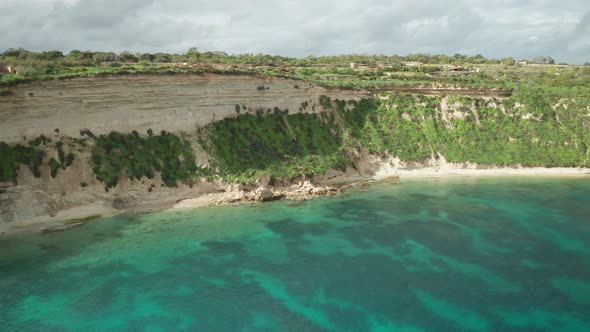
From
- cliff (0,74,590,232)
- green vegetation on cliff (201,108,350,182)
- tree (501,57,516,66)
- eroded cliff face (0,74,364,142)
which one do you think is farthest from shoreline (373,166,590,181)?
tree (501,57,516,66)

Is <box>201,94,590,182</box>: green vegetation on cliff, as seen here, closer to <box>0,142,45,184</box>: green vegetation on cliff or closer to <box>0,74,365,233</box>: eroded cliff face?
<box>0,74,365,233</box>: eroded cliff face

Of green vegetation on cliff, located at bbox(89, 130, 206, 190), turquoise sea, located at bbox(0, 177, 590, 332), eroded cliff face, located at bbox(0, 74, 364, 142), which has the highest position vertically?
eroded cliff face, located at bbox(0, 74, 364, 142)

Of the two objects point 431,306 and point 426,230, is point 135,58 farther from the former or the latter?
point 431,306

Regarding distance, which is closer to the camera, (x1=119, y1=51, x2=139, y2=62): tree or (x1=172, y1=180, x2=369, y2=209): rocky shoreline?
(x1=172, y1=180, x2=369, y2=209): rocky shoreline

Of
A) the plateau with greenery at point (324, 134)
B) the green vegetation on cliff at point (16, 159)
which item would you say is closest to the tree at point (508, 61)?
the plateau with greenery at point (324, 134)

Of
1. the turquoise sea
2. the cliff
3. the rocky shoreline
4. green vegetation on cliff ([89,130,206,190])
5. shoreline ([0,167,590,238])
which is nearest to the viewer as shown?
the turquoise sea

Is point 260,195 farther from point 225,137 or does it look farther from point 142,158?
point 142,158

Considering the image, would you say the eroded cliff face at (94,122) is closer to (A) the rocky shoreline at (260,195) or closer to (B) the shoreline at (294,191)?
(B) the shoreline at (294,191)
